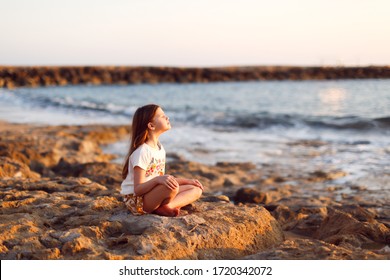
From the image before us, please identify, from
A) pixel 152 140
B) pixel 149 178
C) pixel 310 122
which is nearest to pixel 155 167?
pixel 149 178

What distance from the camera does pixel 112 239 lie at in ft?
10.7

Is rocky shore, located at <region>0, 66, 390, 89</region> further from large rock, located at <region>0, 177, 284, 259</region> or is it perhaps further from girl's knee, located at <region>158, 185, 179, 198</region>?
girl's knee, located at <region>158, 185, 179, 198</region>

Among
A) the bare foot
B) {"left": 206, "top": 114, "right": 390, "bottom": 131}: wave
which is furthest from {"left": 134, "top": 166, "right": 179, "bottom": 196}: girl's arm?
{"left": 206, "top": 114, "right": 390, "bottom": 131}: wave

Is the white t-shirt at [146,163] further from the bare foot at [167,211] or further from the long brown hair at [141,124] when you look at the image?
the bare foot at [167,211]

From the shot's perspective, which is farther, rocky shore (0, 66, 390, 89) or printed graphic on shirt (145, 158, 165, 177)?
rocky shore (0, 66, 390, 89)

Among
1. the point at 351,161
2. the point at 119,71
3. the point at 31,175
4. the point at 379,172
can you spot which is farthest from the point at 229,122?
the point at 119,71

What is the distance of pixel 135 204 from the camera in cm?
367

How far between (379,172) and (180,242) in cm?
526

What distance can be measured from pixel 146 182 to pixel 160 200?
0.52 feet

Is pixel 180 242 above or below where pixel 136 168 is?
below

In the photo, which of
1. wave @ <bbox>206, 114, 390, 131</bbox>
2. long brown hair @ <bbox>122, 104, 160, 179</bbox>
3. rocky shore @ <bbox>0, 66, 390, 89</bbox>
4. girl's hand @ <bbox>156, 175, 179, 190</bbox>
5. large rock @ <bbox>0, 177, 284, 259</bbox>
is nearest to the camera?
large rock @ <bbox>0, 177, 284, 259</bbox>

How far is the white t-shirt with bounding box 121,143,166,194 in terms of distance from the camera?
3.66 m

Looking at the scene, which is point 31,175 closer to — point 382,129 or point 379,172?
point 379,172

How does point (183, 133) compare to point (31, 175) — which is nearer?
point (31, 175)
